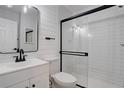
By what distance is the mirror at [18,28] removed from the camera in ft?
4.17

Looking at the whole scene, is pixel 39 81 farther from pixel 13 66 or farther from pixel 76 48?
pixel 76 48

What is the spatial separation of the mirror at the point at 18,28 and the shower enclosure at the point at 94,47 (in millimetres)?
777

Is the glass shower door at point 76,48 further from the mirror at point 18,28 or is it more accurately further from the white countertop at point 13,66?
the white countertop at point 13,66

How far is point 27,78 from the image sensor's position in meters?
1.07

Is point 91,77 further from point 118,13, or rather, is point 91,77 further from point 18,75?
point 18,75

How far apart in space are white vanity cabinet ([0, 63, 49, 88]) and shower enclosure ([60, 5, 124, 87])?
948 mm

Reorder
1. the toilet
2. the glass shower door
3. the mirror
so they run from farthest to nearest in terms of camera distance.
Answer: the glass shower door < the toilet < the mirror

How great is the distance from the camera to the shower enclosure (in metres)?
1.79

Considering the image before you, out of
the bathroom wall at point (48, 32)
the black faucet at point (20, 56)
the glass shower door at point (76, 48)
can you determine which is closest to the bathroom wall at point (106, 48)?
the glass shower door at point (76, 48)

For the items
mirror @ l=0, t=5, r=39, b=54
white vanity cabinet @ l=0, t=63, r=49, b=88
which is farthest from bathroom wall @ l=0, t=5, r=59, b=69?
white vanity cabinet @ l=0, t=63, r=49, b=88

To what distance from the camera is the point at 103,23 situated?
2037 mm

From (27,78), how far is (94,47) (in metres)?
1.80

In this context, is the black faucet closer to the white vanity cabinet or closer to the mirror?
the mirror
